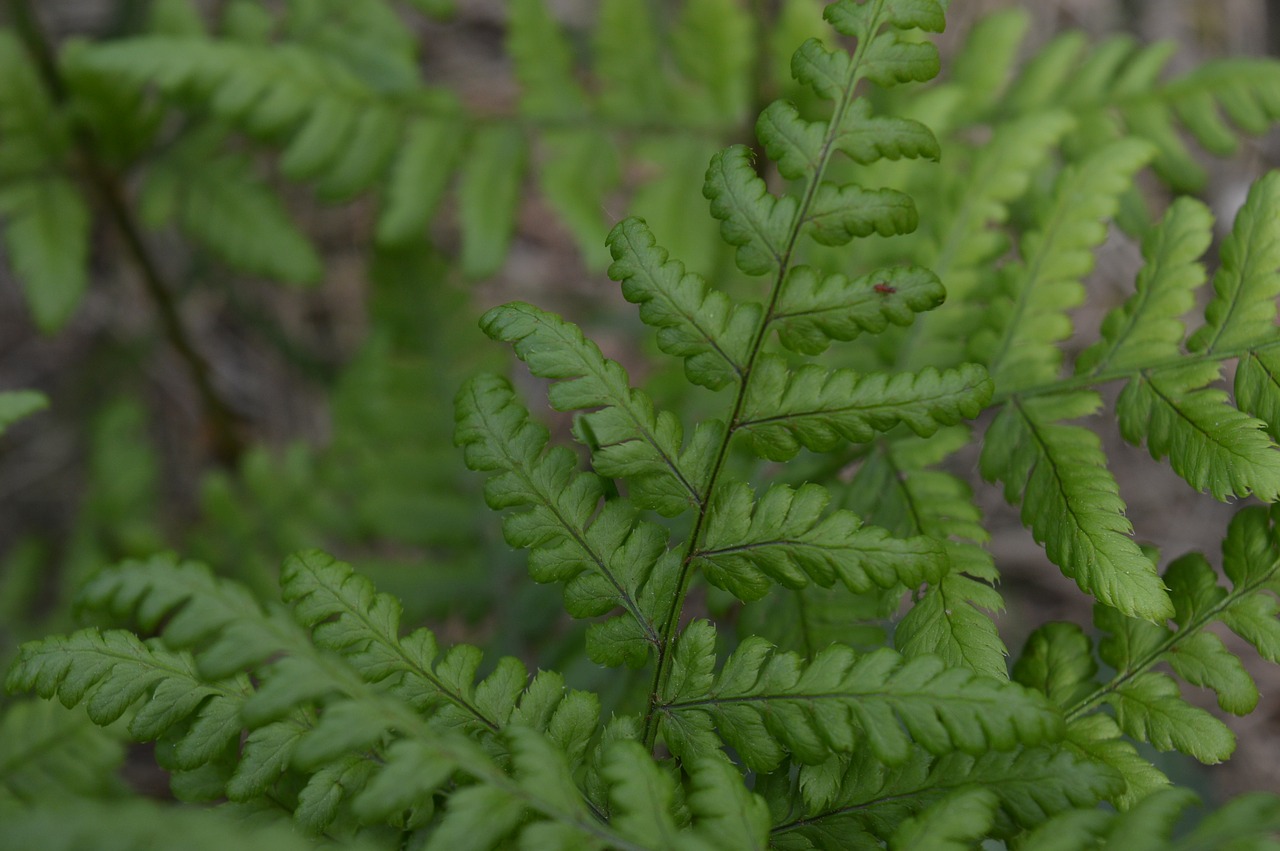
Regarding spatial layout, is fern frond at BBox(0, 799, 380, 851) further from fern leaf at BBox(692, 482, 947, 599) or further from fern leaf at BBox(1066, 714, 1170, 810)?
fern leaf at BBox(1066, 714, 1170, 810)

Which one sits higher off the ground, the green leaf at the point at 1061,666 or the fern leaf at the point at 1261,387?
the fern leaf at the point at 1261,387

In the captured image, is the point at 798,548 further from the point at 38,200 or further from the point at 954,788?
the point at 38,200

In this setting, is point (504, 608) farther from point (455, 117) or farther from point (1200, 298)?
point (1200, 298)

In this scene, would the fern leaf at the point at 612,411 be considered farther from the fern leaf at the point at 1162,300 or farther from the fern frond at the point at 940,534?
the fern leaf at the point at 1162,300

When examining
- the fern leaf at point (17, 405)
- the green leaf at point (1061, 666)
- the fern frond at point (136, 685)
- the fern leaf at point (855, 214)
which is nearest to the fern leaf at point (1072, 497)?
the green leaf at point (1061, 666)

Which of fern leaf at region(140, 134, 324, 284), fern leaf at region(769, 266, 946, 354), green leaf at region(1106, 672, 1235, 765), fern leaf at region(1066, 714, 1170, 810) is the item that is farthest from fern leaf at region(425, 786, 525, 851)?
fern leaf at region(140, 134, 324, 284)

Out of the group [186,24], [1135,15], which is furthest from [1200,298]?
[186,24]
